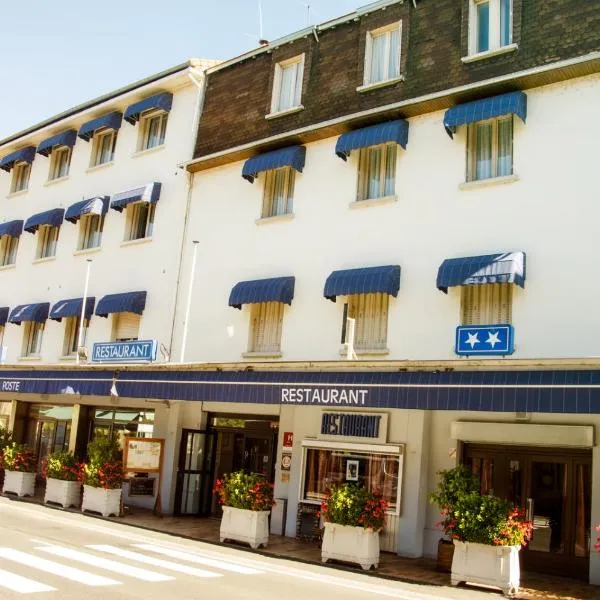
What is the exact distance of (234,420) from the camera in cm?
1948

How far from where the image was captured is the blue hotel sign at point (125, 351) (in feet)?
61.4

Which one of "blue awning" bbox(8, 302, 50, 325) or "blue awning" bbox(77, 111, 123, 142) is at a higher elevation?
"blue awning" bbox(77, 111, 123, 142)

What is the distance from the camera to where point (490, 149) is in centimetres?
1527

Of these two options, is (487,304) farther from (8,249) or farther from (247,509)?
(8,249)

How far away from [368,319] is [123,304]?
25.9 feet

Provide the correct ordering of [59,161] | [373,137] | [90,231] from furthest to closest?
[59,161] → [90,231] → [373,137]

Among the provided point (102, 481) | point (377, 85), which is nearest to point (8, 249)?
point (102, 481)

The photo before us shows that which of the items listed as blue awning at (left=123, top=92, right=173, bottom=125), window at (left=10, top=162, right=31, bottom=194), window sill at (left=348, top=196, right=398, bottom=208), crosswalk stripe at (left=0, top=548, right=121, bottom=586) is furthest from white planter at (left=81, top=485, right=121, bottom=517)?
window at (left=10, top=162, right=31, bottom=194)

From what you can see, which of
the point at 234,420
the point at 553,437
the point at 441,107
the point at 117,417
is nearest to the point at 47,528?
the point at 234,420

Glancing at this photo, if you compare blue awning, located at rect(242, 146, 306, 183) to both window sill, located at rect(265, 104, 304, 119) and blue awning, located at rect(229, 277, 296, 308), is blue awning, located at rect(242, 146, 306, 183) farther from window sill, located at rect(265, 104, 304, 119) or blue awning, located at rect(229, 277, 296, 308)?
blue awning, located at rect(229, 277, 296, 308)

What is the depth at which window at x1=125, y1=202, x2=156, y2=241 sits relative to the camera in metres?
22.5

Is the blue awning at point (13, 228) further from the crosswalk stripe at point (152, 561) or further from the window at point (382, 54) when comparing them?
the crosswalk stripe at point (152, 561)

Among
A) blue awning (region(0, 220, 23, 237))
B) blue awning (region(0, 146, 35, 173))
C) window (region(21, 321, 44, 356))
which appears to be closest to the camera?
window (region(21, 321, 44, 356))

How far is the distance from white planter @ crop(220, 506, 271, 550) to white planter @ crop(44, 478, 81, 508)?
5.91m
